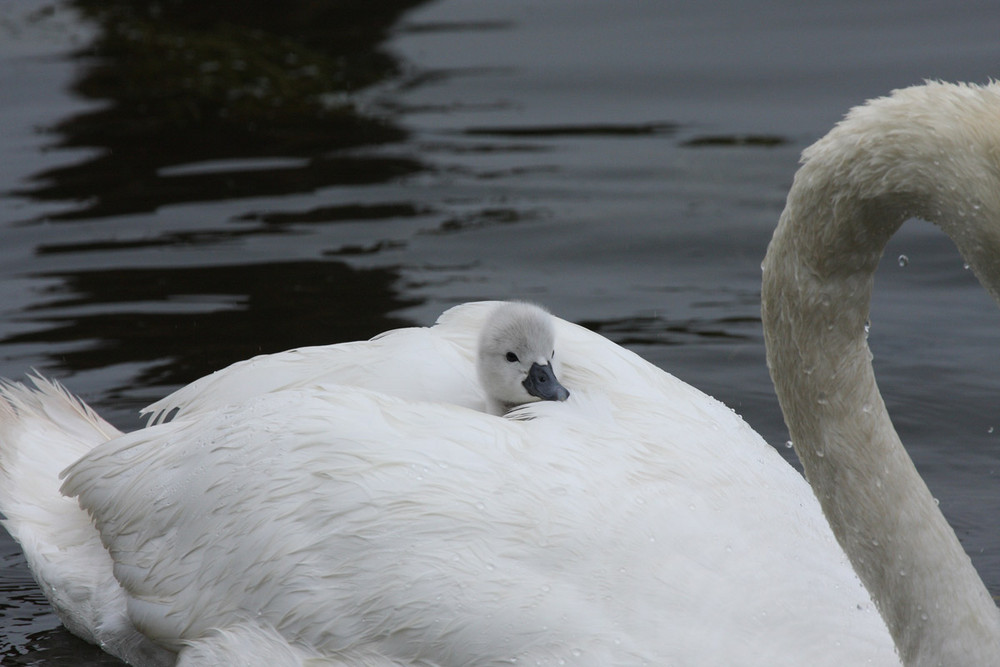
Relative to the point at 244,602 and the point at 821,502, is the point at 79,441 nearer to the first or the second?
the point at 244,602

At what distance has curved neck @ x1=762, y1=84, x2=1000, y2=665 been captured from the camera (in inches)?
119

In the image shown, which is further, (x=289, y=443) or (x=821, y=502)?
(x=289, y=443)

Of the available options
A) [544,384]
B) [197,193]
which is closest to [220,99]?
[197,193]

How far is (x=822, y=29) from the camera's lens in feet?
34.7

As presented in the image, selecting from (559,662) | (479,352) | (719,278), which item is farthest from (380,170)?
(559,662)

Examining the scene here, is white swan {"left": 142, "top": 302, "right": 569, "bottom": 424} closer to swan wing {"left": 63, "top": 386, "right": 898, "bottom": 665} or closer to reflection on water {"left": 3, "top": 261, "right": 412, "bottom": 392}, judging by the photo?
swan wing {"left": 63, "top": 386, "right": 898, "bottom": 665}

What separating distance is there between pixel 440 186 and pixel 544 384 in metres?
4.43

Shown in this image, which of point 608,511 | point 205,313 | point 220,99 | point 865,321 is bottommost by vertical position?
point 205,313

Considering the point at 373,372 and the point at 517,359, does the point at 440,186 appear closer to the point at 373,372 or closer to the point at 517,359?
the point at 517,359

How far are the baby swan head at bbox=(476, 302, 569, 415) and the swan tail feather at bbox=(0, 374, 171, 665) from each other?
4.00ft

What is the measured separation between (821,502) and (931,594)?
37cm

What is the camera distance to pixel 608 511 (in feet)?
12.2

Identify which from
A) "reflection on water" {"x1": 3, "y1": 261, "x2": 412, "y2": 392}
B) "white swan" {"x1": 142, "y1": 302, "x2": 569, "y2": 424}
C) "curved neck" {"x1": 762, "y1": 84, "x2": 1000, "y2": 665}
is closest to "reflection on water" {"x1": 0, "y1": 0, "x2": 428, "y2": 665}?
"reflection on water" {"x1": 3, "y1": 261, "x2": 412, "y2": 392}

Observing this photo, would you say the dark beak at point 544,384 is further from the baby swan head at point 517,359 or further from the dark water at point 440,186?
the dark water at point 440,186
